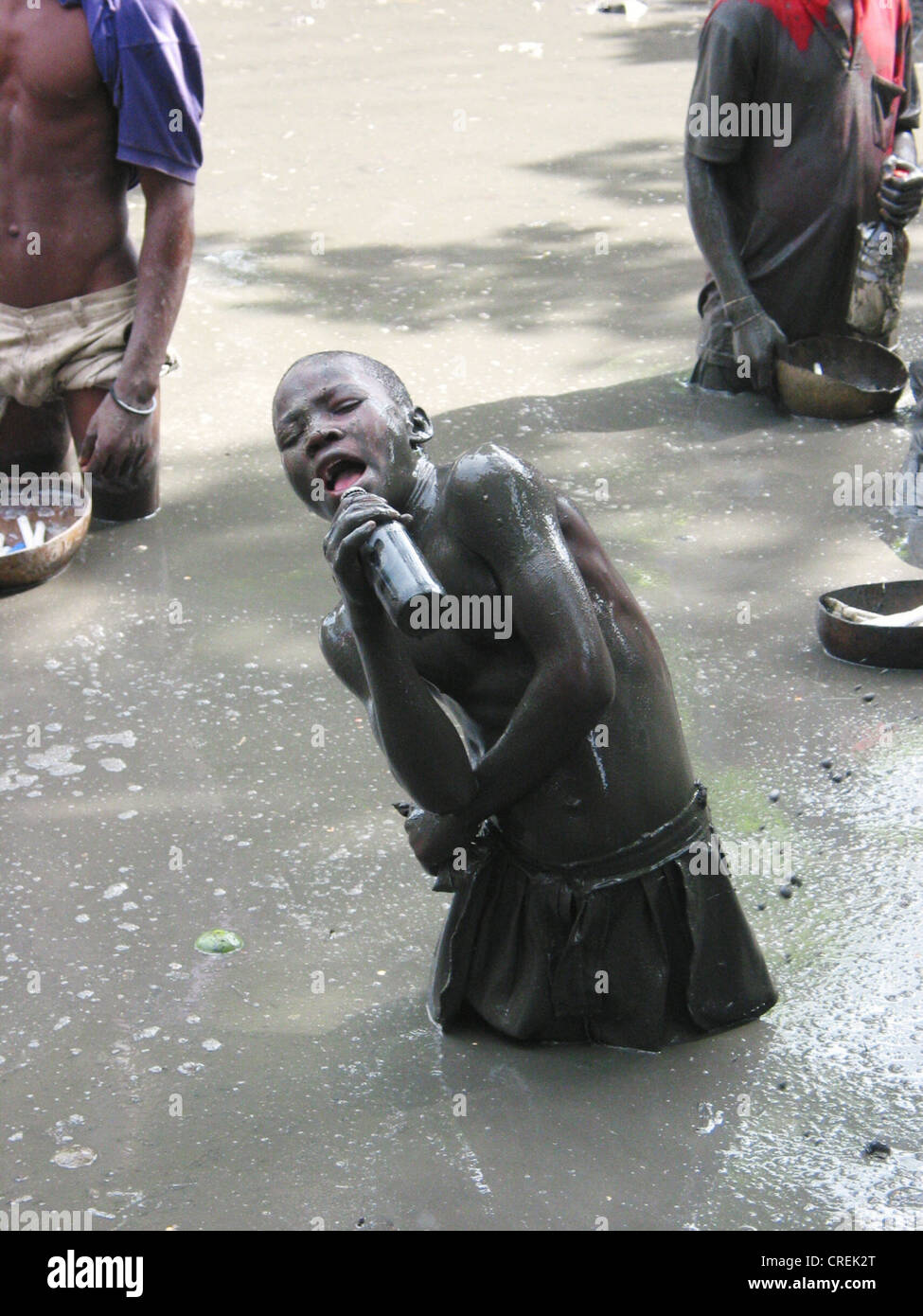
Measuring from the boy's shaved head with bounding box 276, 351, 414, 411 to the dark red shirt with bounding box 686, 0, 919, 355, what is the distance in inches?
135

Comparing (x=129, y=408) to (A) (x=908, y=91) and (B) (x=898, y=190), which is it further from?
(A) (x=908, y=91)

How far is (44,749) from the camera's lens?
13.8ft

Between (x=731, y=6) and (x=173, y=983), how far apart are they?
4083mm

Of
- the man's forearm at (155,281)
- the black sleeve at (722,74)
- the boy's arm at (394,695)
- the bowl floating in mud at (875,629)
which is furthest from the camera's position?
the black sleeve at (722,74)

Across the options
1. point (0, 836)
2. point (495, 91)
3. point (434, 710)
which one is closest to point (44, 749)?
point (0, 836)

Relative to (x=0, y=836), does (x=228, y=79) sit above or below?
above

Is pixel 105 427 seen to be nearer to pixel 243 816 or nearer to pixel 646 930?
pixel 243 816

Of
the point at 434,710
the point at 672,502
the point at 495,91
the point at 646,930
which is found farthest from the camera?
the point at 495,91

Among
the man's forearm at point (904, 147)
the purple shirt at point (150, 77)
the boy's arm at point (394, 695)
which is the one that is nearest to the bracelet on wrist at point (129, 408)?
the purple shirt at point (150, 77)

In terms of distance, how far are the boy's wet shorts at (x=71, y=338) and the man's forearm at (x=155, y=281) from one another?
74 mm

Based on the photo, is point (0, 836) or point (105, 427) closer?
point (0, 836)

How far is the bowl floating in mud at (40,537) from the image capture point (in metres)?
4.97

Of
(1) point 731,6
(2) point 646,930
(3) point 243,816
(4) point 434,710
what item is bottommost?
(3) point 243,816

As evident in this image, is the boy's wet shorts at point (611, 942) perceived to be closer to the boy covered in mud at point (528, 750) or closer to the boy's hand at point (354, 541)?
the boy covered in mud at point (528, 750)
